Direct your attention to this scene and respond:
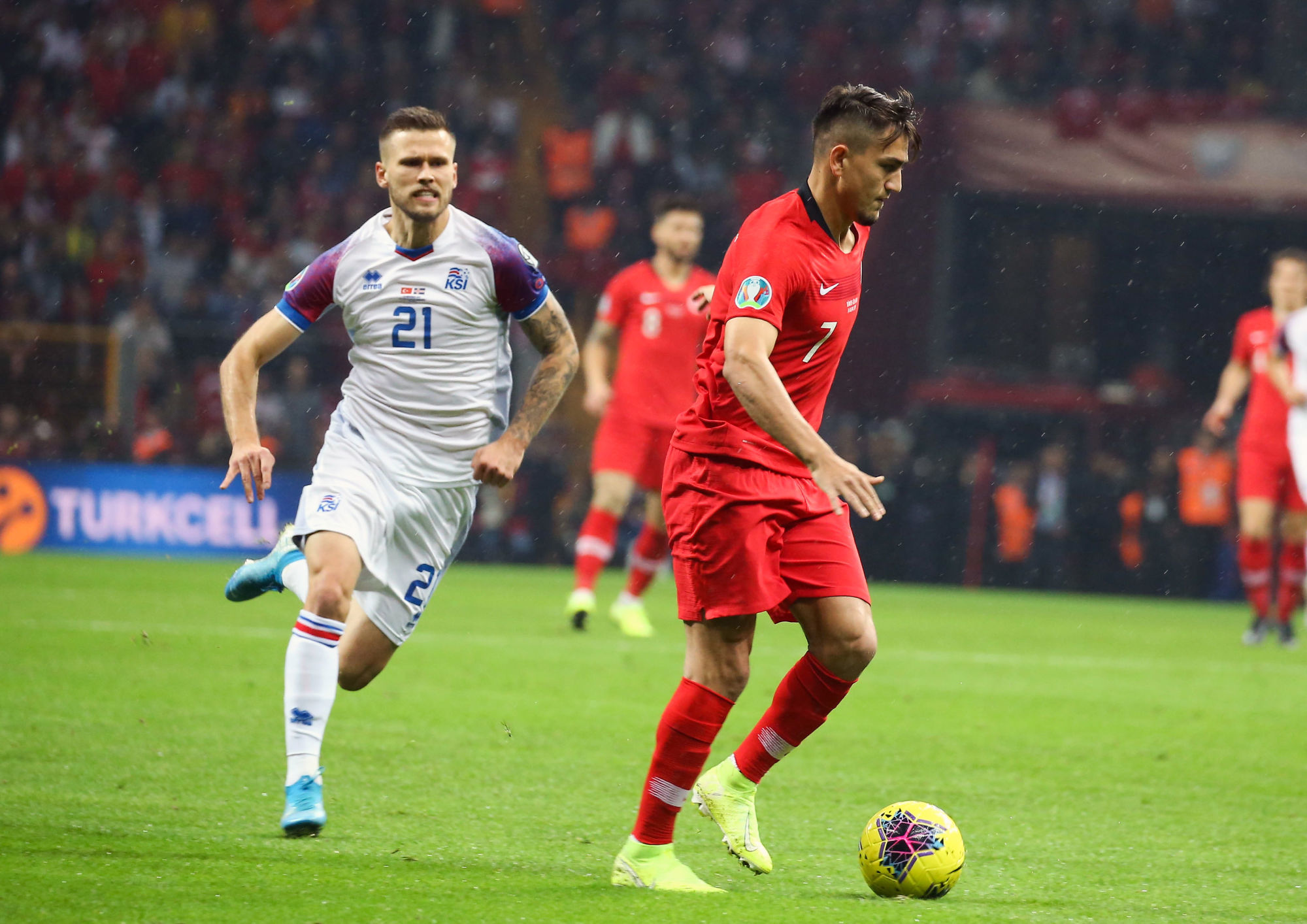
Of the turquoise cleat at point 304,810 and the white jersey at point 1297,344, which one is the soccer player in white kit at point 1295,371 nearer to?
the white jersey at point 1297,344

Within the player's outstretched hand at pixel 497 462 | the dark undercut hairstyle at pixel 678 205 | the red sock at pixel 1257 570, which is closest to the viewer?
the player's outstretched hand at pixel 497 462

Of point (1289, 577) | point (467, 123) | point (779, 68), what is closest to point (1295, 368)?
point (1289, 577)

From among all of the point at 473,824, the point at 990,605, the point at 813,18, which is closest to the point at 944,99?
the point at 813,18

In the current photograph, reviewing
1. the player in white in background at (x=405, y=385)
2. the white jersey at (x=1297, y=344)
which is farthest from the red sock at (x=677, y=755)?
the white jersey at (x=1297, y=344)

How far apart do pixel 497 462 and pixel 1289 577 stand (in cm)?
849

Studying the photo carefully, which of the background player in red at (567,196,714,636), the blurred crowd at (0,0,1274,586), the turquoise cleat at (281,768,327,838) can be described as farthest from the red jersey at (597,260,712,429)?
the blurred crowd at (0,0,1274,586)

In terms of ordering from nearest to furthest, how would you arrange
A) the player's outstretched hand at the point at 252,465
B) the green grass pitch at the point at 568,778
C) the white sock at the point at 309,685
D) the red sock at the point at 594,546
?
1. the green grass pitch at the point at 568,778
2. the white sock at the point at 309,685
3. the player's outstretched hand at the point at 252,465
4. the red sock at the point at 594,546

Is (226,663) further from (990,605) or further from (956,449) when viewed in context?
(956,449)

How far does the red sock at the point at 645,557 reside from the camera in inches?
398

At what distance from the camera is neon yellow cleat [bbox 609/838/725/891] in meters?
3.85

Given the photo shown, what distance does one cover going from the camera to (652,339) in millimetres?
10141

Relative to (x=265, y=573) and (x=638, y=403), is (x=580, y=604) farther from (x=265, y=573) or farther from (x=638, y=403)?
(x=265, y=573)

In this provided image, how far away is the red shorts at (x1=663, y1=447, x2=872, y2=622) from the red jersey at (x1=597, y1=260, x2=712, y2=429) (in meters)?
5.89

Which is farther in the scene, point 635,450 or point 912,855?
point 635,450
